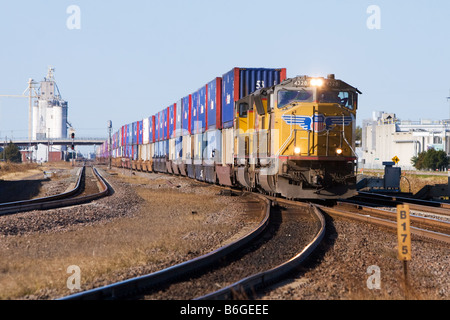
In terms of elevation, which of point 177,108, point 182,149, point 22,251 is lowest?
point 22,251

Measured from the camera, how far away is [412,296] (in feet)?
20.1

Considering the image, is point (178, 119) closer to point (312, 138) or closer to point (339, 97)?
point (339, 97)

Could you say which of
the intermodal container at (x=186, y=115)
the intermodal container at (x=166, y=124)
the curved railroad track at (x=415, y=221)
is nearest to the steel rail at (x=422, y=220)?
the curved railroad track at (x=415, y=221)

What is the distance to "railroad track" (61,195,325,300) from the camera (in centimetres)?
602

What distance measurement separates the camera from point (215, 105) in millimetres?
23719

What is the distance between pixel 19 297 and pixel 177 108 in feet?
94.9

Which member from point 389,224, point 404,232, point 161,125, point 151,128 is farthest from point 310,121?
point 151,128

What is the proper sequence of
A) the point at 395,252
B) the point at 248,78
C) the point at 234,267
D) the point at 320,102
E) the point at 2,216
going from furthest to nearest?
1. the point at 248,78
2. the point at 320,102
3. the point at 2,216
4. the point at 395,252
5. the point at 234,267

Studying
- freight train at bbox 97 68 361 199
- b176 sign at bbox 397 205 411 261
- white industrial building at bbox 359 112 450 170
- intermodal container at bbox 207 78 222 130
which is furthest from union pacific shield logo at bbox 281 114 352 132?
white industrial building at bbox 359 112 450 170

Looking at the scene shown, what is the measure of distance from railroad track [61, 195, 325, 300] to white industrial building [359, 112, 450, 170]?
90.3 m
